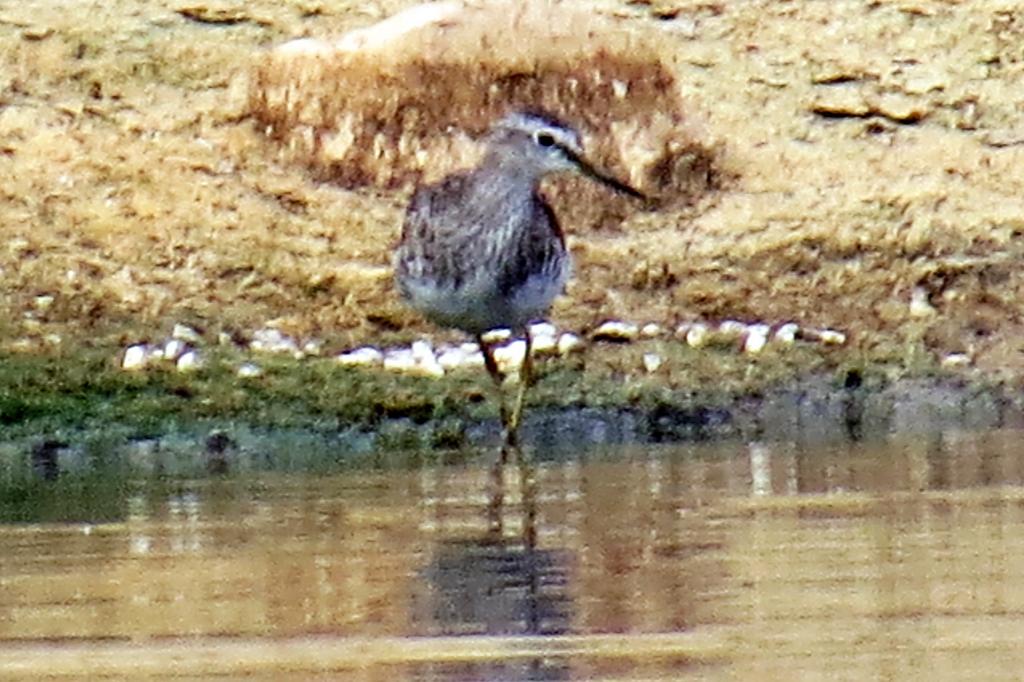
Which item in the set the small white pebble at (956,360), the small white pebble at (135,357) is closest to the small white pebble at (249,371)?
the small white pebble at (135,357)

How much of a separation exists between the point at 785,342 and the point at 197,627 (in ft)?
15.6

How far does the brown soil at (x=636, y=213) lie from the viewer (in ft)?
34.2

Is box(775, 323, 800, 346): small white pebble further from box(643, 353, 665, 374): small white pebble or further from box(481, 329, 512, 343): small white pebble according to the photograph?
box(481, 329, 512, 343): small white pebble

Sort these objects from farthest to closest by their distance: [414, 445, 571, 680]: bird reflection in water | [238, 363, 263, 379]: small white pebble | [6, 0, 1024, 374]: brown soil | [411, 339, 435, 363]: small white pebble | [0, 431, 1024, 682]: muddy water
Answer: [6, 0, 1024, 374]: brown soil, [411, 339, 435, 363]: small white pebble, [238, 363, 263, 379]: small white pebble, [414, 445, 571, 680]: bird reflection in water, [0, 431, 1024, 682]: muddy water

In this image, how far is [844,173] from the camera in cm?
1103

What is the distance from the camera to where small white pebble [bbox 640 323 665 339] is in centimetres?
1031

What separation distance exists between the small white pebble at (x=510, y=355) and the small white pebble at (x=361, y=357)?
43 cm

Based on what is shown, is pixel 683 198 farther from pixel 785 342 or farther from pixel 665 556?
pixel 665 556

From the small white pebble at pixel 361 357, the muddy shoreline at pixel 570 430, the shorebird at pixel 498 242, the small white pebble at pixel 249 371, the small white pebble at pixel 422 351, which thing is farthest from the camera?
the small white pebble at pixel 422 351

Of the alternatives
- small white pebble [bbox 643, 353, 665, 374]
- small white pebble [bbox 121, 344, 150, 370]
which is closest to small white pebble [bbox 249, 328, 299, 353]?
small white pebble [bbox 121, 344, 150, 370]

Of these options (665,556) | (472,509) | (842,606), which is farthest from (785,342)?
(842,606)

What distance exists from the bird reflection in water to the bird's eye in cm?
250

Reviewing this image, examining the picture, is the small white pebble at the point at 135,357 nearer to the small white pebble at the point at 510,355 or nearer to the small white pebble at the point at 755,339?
the small white pebble at the point at 510,355

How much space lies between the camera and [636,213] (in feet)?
36.1
